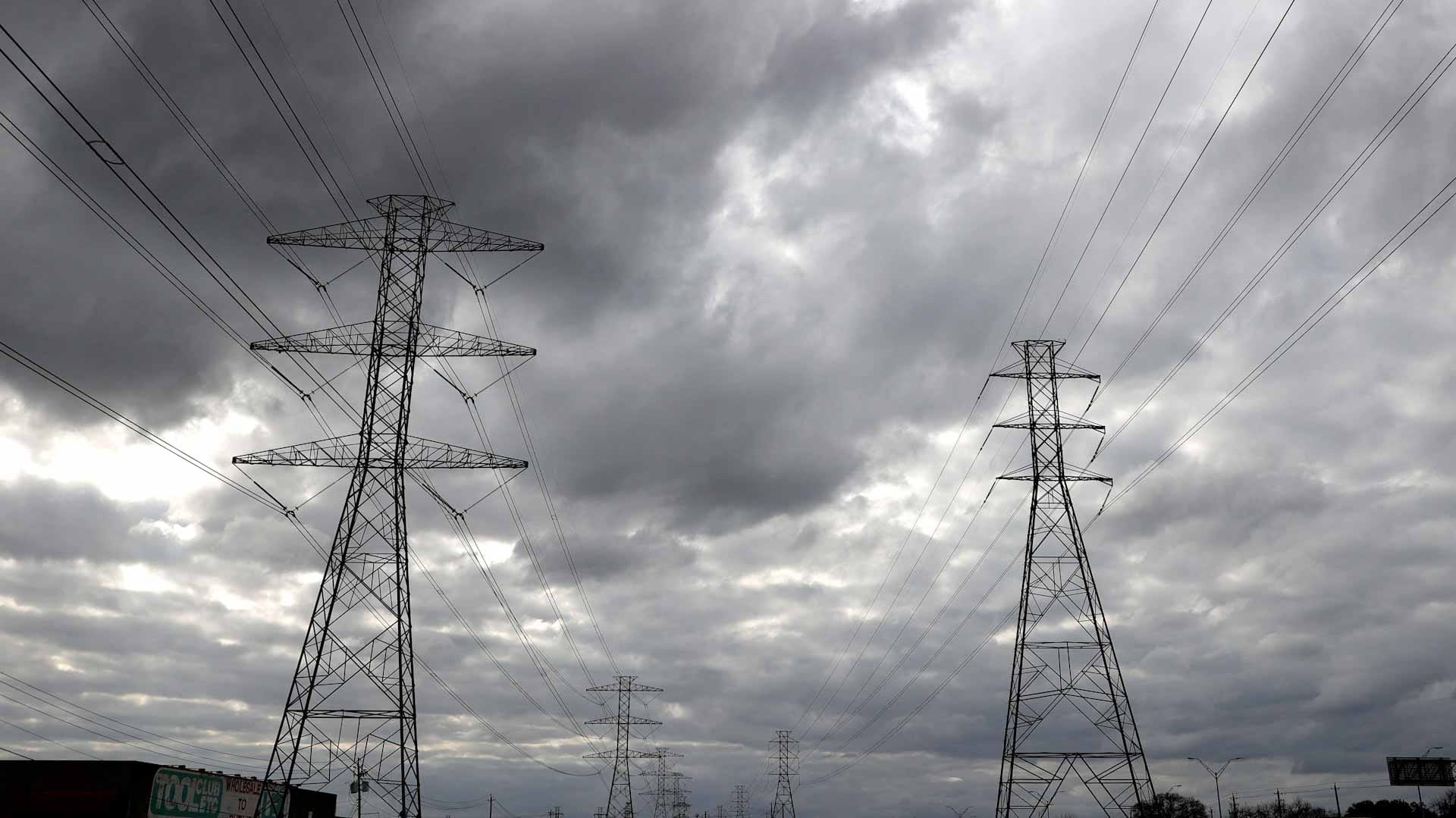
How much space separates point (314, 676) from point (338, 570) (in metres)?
4.13

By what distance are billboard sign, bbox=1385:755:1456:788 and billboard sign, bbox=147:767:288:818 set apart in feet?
531

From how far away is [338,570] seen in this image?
45.2m

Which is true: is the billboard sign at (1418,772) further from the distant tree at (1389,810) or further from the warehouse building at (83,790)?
the warehouse building at (83,790)

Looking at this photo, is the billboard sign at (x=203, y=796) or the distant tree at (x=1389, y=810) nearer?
the billboard sign at (x=203, y=796)

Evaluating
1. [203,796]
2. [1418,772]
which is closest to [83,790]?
[203,796]

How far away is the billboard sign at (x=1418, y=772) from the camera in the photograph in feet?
555

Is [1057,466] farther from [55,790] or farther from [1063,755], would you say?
[55,790]

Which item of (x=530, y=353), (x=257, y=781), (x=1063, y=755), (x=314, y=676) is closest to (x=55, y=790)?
(x=257, y=781)

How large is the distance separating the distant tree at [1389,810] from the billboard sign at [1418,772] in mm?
3937

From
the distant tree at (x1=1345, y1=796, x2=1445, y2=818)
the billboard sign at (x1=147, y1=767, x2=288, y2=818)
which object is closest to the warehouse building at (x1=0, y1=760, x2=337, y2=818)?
the billboard sign at (x1=147, y1=767, x2=288, y2=818)

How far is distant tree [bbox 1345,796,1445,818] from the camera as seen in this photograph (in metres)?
168

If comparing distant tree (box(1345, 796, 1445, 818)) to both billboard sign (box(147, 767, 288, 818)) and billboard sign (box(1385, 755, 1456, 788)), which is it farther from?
billboard sign (box(147, 767, 288, 818))

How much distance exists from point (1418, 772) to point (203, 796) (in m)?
167

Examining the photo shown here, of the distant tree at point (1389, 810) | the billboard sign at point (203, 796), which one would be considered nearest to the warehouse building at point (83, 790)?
the billboard sign at point (203, 796)
